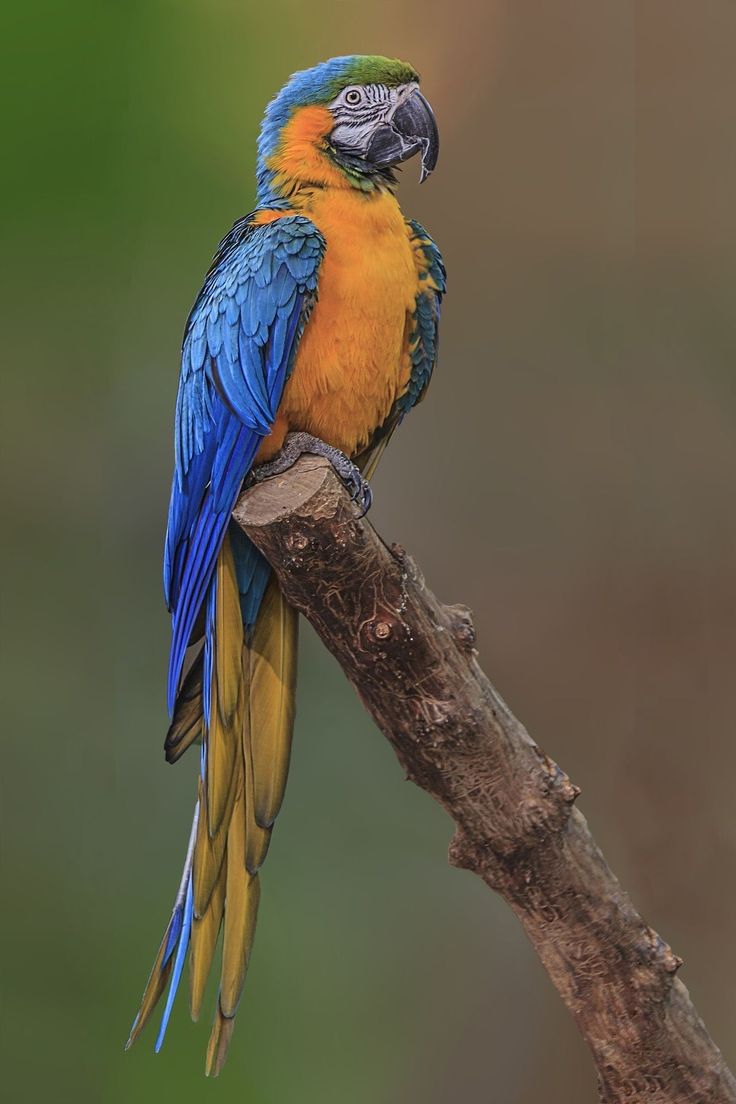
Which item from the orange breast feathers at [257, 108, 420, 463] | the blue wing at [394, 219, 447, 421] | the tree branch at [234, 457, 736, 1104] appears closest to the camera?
the tree branch at [234, 457, 736, 1104]

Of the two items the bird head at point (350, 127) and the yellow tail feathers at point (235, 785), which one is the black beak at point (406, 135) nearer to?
the bird head at point (350, 127)

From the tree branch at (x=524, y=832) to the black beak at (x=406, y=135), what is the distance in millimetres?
474

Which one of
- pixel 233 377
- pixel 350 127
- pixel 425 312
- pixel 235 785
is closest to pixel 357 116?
pixel 350 127

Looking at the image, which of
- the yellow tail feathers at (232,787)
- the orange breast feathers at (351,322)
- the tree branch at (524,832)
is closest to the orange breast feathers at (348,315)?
the orange breast feathers at (351,322)

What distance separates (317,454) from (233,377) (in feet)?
0.49

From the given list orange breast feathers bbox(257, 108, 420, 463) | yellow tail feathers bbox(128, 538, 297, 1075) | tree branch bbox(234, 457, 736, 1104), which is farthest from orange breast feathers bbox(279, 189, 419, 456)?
yellow tail feathers bbox(128, 538, 297, 1075)

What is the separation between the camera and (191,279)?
8.04ft

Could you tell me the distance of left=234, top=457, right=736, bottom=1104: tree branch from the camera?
55.4 inches

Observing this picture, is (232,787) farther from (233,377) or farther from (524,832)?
(233,377)

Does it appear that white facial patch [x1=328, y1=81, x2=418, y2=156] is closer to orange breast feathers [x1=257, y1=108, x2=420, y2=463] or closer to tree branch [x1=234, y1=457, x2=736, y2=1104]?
orange breast feathers [x1=257, y1=108, x2=420, y2=463]

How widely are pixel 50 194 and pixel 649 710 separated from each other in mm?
1725

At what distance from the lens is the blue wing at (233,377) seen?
4.81 feet

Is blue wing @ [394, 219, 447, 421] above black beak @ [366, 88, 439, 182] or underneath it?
underneath

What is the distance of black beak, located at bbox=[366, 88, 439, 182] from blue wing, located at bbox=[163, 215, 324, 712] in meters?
0.18
